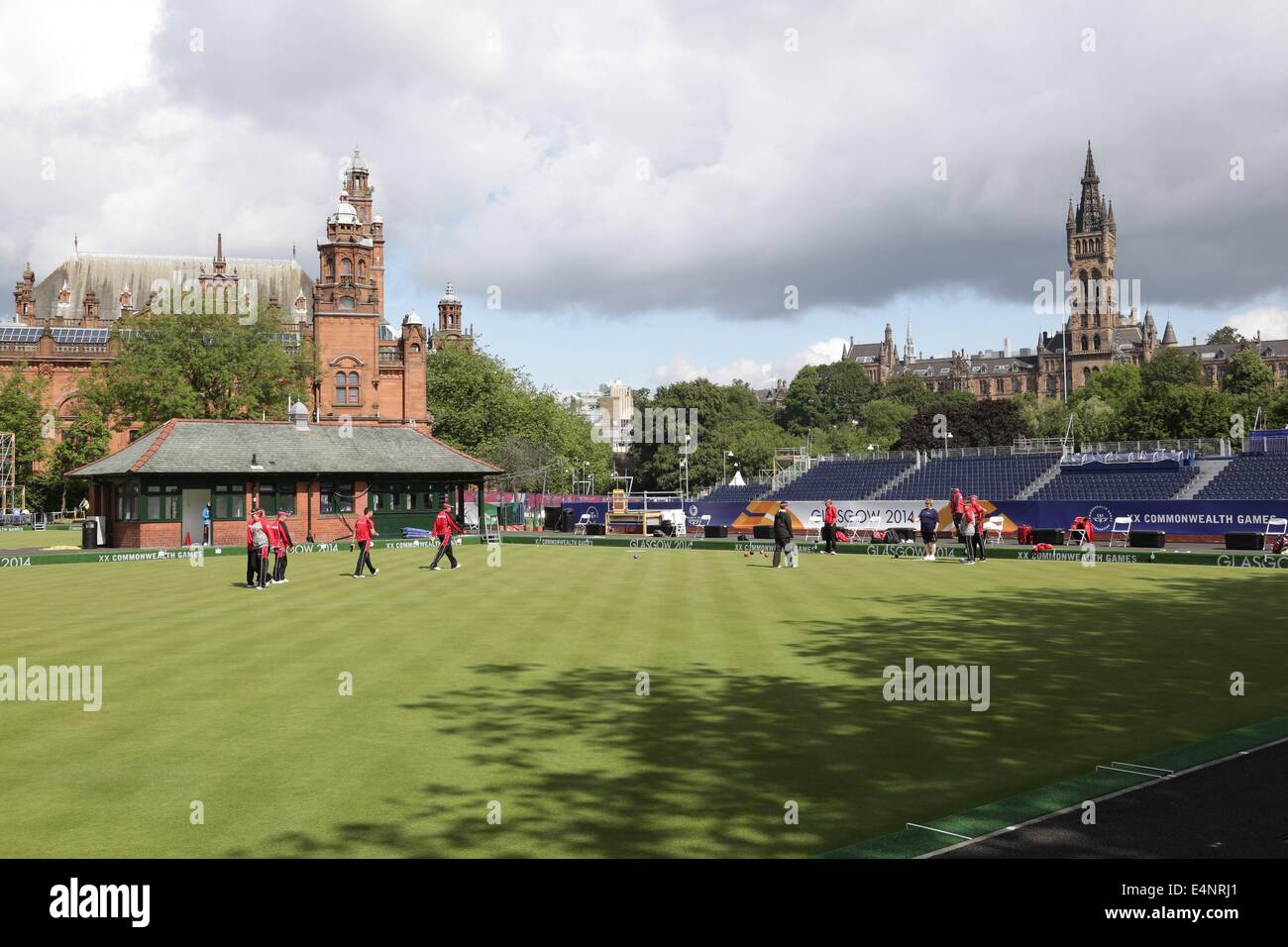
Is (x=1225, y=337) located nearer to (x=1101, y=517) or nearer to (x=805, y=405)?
(x=805, y=405)

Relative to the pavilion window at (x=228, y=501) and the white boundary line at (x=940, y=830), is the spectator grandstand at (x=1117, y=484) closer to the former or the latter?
the pavilion window at (x=228, y=501)

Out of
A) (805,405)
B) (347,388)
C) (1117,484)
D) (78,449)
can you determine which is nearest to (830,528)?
(1117,484)

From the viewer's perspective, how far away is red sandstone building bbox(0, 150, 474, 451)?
66.4m

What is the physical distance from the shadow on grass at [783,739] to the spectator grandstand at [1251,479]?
33816 mm

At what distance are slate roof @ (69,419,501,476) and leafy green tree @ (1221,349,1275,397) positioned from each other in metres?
86.9

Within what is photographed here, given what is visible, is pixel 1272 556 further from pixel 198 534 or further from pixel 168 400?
pixel 168 400

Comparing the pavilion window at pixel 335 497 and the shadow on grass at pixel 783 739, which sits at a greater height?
the pavilion window at pixel 335 497

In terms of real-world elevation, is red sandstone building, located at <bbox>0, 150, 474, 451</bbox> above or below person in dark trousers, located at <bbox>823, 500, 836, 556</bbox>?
above

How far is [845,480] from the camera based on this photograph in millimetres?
60281

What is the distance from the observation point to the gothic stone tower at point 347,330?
65.8 meters
